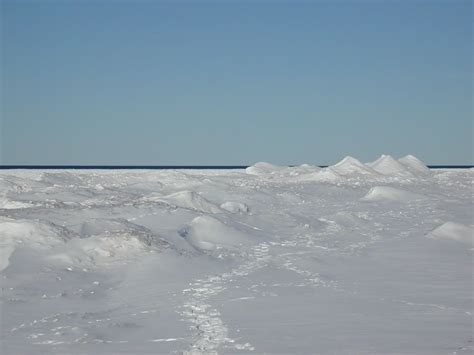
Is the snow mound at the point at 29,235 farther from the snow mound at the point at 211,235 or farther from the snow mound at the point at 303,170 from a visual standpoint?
the snow mound at the point at 303,170

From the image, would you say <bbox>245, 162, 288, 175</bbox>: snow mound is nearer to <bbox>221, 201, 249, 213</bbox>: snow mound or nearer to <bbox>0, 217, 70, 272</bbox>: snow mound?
<bbox>221, 201, 249, 213</bbox>: snow mound

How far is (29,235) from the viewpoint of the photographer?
12.0m

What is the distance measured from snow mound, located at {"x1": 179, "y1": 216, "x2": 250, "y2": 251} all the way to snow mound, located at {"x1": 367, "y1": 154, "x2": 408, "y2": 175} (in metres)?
33.2

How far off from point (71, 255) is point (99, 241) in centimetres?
90

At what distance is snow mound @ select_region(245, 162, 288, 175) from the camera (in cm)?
4878

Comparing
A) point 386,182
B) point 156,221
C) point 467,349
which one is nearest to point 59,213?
point 156,221

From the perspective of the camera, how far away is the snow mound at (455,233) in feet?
50.6

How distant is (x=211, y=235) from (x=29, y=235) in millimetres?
4911

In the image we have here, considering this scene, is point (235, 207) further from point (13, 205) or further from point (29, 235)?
point (29, 235)

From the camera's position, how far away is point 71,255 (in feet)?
37.1

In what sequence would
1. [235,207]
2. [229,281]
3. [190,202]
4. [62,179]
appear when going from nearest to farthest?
[229,281], [190,202], [235,207], [62,179]

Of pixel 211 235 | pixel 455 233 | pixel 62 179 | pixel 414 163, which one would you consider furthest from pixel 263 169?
pixel 211 235

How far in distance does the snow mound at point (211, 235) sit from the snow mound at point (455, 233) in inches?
225

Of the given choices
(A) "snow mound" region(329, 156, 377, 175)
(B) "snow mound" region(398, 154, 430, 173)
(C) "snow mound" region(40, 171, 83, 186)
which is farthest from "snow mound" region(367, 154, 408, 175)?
(C) "snow mound" region(40, 171, 83, 186)
